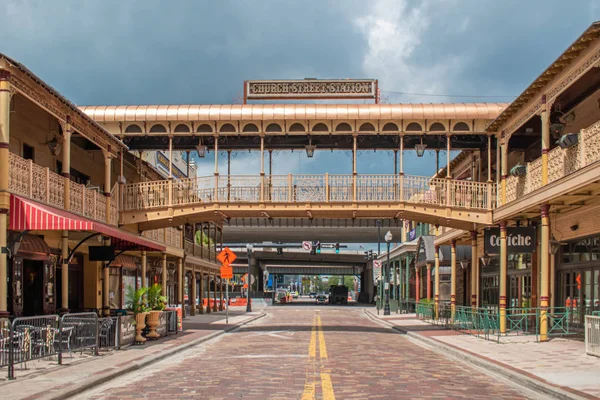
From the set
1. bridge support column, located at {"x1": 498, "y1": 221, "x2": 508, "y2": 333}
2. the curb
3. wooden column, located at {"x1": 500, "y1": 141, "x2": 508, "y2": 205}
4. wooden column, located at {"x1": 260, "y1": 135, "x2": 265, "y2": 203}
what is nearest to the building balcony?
wooden column, located at {"x1": 500, "y1": 141, "x2": 508, "y2": 205}

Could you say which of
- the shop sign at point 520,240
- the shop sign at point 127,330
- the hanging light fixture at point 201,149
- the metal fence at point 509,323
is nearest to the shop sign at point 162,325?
the shop sign at point 127,330

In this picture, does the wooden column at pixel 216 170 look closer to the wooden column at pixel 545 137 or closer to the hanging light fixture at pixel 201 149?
the hanging light fixture at pixel 201 149

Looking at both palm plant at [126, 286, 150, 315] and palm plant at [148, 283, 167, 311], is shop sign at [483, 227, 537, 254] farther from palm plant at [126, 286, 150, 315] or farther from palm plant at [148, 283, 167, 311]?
palm plant at [126, 286, 150, 315]

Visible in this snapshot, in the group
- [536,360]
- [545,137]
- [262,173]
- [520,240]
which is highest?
[545,137]

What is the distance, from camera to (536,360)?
15.8 meters

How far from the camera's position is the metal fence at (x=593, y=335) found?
614 inches

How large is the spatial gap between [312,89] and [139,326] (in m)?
11.2

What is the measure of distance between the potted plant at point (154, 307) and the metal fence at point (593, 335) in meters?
12.5

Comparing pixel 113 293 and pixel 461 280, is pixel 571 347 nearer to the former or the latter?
pixel 113 293

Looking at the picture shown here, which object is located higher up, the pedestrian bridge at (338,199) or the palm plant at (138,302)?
the pedestrian bridge at (338,199)

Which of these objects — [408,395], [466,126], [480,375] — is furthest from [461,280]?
[408,395]

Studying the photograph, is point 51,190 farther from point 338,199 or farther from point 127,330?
point 338,199

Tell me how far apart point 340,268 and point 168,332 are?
8664 centimetres

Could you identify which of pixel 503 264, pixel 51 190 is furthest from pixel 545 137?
pixel 51 190
